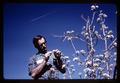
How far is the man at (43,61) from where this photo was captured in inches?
79.0

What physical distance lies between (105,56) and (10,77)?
2.10ft

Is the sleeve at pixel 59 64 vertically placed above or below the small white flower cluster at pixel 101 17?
below

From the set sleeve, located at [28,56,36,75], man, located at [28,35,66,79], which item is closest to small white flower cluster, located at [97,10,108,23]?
man, located at [28,35,66,79]

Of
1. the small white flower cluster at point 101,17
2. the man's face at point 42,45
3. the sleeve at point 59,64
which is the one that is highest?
the small white flower cluster at point 101,17

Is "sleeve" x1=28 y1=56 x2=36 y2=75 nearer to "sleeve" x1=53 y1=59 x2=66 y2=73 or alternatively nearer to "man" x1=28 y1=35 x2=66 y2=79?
"man" x1=28 y1=35 x2=66 y2=79

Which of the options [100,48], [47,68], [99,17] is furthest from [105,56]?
[47,68]

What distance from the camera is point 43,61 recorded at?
202 centimetres

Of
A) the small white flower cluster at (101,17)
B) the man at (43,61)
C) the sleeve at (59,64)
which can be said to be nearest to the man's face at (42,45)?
the man at (43,61)

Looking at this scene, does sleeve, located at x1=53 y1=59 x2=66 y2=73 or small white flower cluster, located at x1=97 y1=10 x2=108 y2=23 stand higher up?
small white flower cluster, located at x1=97 y1=10 x2=108 y2=23

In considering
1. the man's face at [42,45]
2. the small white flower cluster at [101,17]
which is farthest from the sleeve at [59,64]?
the small white flower cluster at [101,17]

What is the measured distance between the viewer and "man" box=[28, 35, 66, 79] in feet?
6.59

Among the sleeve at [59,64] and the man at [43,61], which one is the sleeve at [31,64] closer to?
the man at [43,61]

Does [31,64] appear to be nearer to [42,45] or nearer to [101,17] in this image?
[42,45]

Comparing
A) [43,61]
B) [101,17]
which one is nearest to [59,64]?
[43,61]
